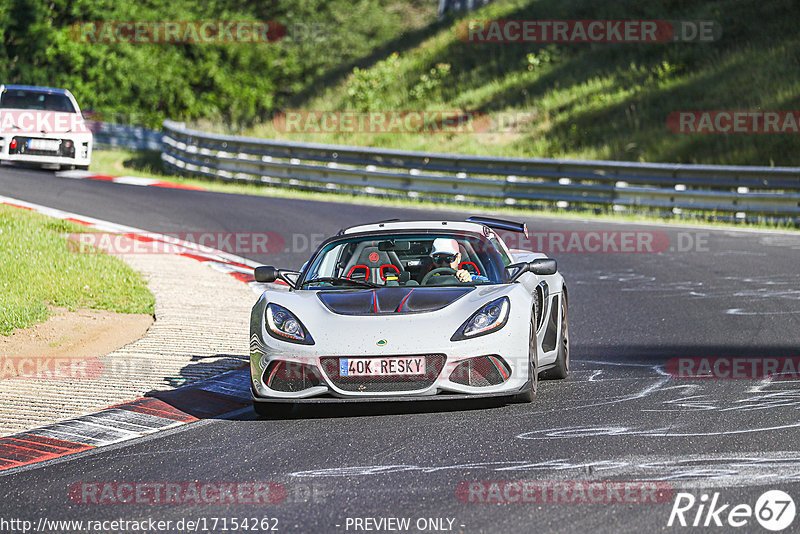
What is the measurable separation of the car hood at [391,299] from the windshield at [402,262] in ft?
1.05

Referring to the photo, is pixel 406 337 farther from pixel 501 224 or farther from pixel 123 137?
pixel 123 137

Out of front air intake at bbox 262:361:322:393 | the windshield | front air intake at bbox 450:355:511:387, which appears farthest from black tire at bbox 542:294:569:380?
front air intake at bbox 262:361:322:393

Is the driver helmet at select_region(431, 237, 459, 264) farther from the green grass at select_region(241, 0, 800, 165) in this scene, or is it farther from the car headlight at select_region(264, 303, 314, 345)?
the green grass at select_region(241, 0, 800, 165)

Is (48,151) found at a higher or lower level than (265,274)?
higher

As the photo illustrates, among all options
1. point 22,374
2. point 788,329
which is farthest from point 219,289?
point 788,329

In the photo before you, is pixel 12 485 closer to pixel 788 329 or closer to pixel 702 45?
pixel 788 329

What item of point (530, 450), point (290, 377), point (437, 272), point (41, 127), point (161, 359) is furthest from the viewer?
point (41, 127)

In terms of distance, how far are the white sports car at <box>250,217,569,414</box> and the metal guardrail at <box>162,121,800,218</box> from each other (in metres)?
13.6

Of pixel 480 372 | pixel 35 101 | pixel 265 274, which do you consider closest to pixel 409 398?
pixel 480 372

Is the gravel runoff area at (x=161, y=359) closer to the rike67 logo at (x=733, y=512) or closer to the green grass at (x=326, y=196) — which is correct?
the rike67 logo at (x=733, y=512)

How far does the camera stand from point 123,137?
3316 cm

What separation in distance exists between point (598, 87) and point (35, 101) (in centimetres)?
1647

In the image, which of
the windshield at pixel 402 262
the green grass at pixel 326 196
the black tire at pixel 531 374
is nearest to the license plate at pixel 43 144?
the green grass at pixel 326 196

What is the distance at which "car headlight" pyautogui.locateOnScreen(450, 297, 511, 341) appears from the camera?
7.08m
